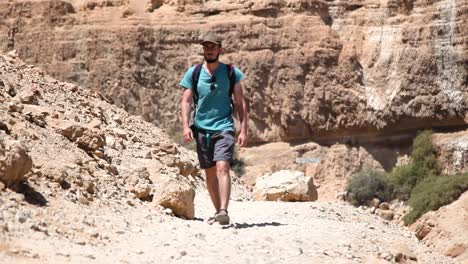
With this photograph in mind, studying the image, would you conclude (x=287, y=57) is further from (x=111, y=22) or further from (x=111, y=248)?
(x=111, y=248)

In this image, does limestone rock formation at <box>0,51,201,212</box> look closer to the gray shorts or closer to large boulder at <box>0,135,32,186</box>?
large boulder at <box>0,135,32,186</box>

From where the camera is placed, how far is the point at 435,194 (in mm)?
29734

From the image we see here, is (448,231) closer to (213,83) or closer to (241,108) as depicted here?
(241,108)

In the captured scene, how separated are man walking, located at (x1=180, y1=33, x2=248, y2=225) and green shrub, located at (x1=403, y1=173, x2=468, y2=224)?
18257mm

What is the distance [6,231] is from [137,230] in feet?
5.56

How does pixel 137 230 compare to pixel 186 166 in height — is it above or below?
above

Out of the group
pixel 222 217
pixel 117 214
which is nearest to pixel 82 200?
pixel 117 214

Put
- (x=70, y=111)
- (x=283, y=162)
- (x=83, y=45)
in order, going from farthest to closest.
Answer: (x=83, y=45) < (x=283, y=162) < (x=70, y=111)

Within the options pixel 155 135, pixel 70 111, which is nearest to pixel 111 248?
pixel 70 111

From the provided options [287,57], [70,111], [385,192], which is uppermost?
[70,111]

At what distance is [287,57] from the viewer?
38.8 m

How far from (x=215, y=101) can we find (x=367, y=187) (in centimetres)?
2462

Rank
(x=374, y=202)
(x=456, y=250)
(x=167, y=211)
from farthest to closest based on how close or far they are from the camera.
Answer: (x=374, y=202)
(x=456, y=250)
(x=167, y=211)

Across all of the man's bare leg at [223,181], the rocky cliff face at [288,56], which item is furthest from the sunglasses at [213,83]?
the rocky cliff face at [288,56]
